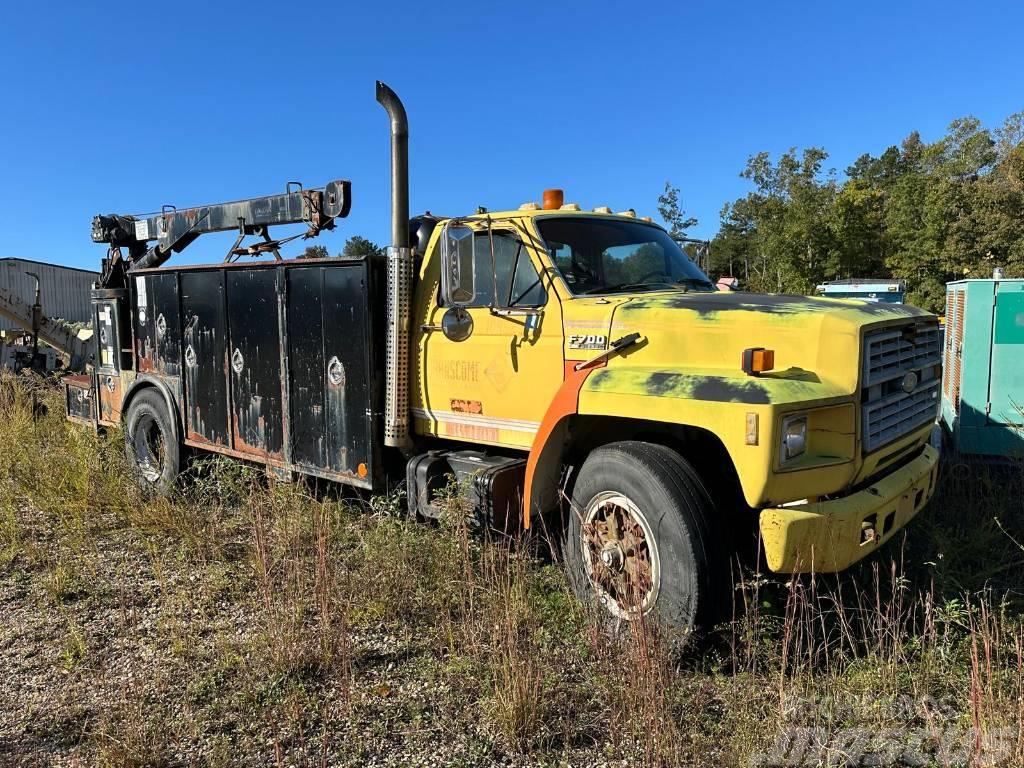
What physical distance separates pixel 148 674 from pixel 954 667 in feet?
12.8

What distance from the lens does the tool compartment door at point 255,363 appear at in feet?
19.3

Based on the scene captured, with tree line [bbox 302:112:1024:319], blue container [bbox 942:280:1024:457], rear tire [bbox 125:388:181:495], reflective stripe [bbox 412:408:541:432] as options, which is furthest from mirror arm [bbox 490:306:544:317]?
tree line [bbox 302:112:1024:319]

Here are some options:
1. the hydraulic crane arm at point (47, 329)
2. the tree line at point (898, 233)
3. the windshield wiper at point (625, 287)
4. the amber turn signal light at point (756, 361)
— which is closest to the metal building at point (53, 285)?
the hydraulic crane arm at point (47, 329)

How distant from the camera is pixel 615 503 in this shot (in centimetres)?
379

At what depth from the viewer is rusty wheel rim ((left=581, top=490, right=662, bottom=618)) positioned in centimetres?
362

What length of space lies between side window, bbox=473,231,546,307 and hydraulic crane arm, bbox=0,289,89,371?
15.3 meters

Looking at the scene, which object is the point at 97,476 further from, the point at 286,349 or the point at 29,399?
the point at 29,399

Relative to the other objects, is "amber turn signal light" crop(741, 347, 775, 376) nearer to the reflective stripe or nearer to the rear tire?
the reflective stripe

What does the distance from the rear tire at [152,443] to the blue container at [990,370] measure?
7.56 metres

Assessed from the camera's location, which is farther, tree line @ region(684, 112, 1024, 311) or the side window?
tree line @ region(684, 112, 1024, 311)

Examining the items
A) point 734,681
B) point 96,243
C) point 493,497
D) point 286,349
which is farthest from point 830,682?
point 96,243

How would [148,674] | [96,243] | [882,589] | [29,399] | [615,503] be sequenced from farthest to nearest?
1. [29,399]
2. [96,243]
3. [882,589]
4. [615,503]
5. [148,674]

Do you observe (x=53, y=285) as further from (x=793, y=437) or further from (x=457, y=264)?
(x=793, y=437)

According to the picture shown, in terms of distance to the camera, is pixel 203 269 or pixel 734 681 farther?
pixel 203 269
